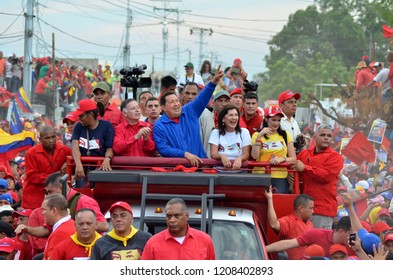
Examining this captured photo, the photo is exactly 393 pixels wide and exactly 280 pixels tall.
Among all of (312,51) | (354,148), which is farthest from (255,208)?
(312,51)

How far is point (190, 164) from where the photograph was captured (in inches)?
427

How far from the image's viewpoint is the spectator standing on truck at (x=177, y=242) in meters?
8.39

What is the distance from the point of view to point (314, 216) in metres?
11.8

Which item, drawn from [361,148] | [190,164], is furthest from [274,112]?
[361,148]

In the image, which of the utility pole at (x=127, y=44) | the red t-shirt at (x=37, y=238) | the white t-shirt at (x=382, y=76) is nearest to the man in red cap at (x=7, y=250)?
the red t-shirt at (x=37, y=238)

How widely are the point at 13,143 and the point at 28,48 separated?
15.2 m

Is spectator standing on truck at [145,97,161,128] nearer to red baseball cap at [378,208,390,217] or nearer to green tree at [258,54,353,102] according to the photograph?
red baseball cap at [378,208,390,217]

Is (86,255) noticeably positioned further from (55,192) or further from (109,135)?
(109,135)

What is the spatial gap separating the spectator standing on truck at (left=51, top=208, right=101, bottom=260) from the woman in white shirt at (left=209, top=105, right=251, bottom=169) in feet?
8.12

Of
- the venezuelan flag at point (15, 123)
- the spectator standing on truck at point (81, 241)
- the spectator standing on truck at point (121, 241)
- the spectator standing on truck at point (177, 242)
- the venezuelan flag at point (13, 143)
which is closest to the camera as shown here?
the spectator standing on truck at point (177, 242)

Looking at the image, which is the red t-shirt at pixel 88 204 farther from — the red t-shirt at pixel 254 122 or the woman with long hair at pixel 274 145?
the red t-shirt at pixel 254 122

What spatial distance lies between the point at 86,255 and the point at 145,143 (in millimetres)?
2688

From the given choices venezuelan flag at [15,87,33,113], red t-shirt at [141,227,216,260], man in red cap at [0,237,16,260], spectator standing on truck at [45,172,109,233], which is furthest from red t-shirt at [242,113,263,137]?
venezuelan flag at [15,87,33,113]
